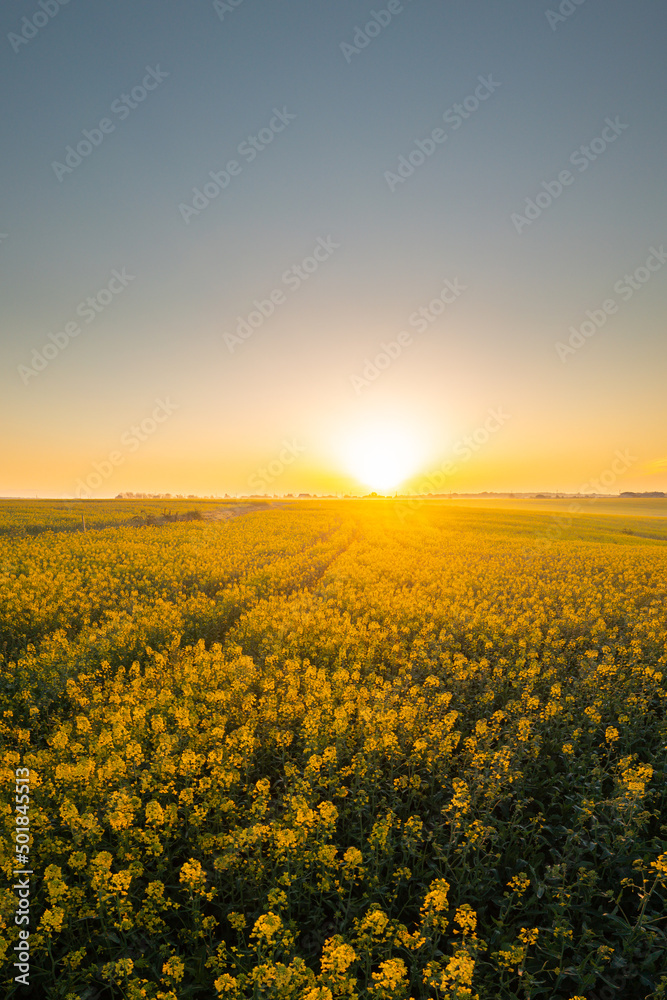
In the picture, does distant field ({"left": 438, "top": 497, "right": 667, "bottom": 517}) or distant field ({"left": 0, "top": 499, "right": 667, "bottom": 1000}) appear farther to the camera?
distant field ({"left": 438, "top": 497, "right": 667, "bottom": 517})

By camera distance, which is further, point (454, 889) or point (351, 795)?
point (351, 795)

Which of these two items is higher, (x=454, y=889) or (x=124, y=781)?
(x=124, y=781)

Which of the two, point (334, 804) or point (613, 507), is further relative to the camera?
point (613, 507)

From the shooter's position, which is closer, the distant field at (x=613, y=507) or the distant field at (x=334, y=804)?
the distant field at (x=334, y=804)

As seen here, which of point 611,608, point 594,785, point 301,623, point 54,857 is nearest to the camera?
point 54,857

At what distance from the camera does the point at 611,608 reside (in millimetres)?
13859

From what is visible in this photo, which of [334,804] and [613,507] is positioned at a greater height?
[613,507]

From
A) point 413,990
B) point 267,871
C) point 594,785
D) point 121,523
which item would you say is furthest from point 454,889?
point 121,523

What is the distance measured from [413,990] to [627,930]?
201 centimetres

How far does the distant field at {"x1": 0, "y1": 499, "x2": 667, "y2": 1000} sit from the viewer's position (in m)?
3.57

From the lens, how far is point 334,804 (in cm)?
556

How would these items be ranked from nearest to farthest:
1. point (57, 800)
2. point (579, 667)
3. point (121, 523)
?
point (57, 800)
point (579, 667)
point (121, 523)

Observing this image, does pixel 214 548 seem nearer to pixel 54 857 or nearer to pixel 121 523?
pixel 54 857

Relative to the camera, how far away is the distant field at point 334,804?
3574 millimetres
